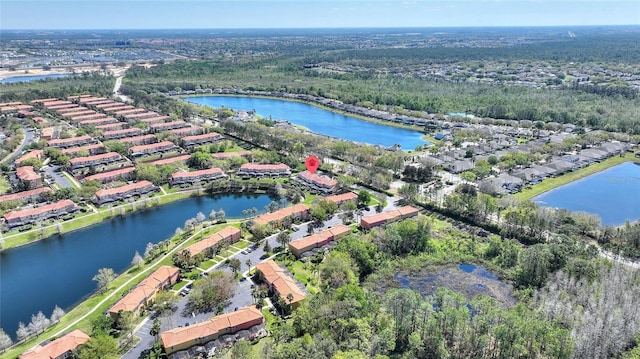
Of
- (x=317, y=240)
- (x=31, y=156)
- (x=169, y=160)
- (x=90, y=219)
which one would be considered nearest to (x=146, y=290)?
(x=317, y=240)

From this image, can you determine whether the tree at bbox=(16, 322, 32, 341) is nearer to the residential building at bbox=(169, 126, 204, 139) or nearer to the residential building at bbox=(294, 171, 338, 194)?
the residential building at bbox=(294, 171, 338, 194)

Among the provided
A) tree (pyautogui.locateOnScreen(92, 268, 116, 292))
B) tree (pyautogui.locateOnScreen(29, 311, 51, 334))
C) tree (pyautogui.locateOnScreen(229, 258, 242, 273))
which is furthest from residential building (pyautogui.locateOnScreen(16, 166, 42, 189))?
tree (pyautogui.locateOnScreen(229, 258, 242, 273))

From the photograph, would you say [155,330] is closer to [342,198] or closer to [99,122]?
[342,198]

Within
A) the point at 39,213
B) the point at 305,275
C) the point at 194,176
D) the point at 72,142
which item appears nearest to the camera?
the point at 305,275

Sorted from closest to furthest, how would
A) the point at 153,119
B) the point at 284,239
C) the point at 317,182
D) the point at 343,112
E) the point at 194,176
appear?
the point at 284,239 → the point at 317,182 → the point at 194,176 → the point at 153,119 → the point at 343,112

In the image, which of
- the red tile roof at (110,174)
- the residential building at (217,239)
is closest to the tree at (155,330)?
the residential building at (217,239)

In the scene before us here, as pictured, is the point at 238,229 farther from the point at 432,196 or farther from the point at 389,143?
the point at 389,143

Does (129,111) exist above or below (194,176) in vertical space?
above

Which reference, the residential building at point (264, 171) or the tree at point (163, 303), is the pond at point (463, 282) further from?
the residential building at point (264, 171)

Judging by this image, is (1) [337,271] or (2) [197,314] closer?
(2) [197,314]
